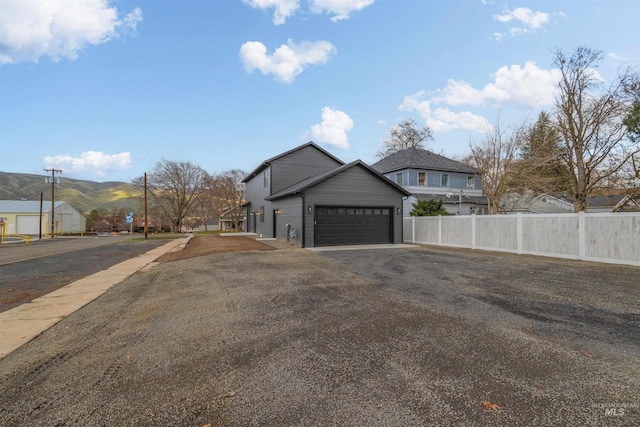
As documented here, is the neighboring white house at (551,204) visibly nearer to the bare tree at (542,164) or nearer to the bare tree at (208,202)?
the bare tree at (542,164)

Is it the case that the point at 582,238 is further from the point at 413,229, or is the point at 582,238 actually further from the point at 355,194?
the point at 355,194

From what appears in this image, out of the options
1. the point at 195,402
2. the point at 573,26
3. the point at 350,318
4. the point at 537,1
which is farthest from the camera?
the point at 573,26

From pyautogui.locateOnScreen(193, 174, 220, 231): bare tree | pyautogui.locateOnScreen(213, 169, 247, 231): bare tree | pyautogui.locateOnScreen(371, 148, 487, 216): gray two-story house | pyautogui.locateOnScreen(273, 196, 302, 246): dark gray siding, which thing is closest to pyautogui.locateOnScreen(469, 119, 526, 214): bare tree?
pyautogui.locateOnScreen(371, 148, 487, 216): gray two-story house

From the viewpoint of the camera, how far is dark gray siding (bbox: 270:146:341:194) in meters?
20.4

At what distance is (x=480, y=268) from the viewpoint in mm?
8625

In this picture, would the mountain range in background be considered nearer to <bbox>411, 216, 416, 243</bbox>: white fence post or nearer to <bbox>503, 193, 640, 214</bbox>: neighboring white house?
<bbox>411, 216, 416, 243</bbox>: white fence post

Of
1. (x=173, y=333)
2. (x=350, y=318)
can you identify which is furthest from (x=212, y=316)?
(x=350, y=318)

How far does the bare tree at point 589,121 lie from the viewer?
13859 millimetres

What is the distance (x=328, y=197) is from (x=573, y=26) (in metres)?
12.8

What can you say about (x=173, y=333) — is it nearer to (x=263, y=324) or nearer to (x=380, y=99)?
(x=263, y=324)

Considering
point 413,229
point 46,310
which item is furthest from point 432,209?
point 46,310

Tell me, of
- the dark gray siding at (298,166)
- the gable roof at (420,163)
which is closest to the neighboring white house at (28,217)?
the dark gray siding at (298,166)

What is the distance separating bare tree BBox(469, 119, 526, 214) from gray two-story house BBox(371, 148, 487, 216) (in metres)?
4.64

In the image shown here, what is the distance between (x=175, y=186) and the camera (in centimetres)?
4259
